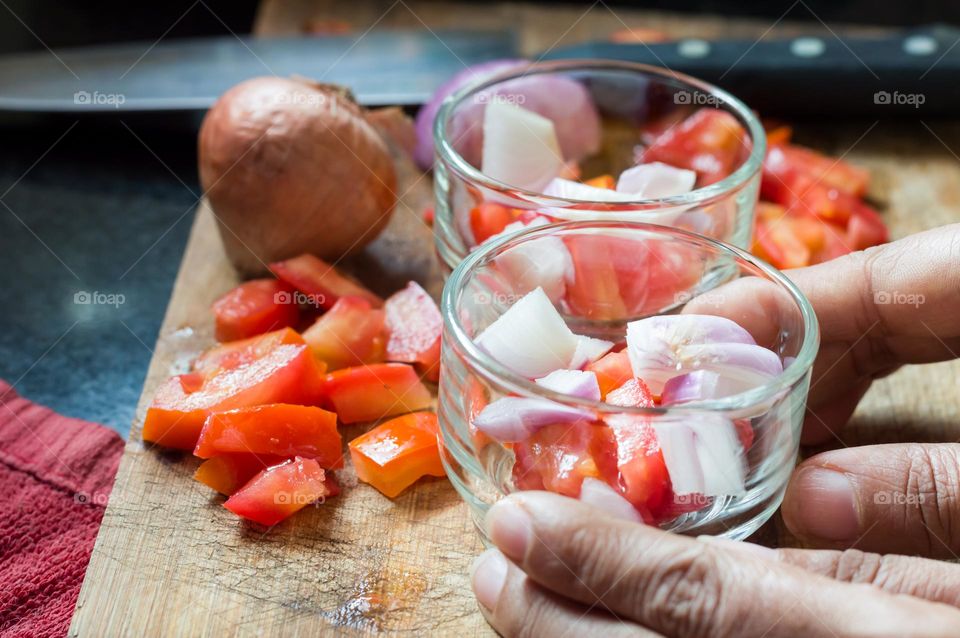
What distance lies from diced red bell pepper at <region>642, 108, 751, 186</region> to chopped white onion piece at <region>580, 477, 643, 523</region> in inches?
37.0

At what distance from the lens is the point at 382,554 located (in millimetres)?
1250

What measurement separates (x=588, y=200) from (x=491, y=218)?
167 mm

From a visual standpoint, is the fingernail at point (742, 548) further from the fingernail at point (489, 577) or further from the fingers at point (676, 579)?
the fingernail at point (489, 577)

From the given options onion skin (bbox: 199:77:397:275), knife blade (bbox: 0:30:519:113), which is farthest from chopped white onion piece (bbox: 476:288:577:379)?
knife blade (bbox: 0:30:519:113)

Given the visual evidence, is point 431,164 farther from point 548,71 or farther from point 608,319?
point 608,319

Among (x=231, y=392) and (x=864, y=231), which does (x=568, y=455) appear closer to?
(x=231, y=392)

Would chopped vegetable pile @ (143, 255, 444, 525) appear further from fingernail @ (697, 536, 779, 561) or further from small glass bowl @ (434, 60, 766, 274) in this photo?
fingernail @ (697, 536, 779, 561)

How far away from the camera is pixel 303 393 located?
1424mm

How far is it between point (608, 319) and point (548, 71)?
1.98ft

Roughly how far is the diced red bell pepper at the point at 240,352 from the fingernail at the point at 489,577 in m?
0.48

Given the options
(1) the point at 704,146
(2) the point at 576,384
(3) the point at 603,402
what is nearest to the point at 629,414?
(3) the point at 603,402

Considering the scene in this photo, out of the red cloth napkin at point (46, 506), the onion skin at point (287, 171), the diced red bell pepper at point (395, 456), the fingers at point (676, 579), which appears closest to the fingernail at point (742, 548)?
the fingers at point (676, 579)

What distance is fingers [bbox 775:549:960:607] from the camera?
1.06 m

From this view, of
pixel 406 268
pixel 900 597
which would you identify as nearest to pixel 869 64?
pixel 406 268
